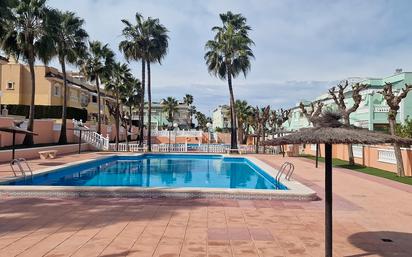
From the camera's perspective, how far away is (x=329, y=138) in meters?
4.95

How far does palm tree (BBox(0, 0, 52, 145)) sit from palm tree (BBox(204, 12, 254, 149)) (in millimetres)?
15589

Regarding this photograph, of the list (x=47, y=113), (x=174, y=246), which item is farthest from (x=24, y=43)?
(x=174, y=246)

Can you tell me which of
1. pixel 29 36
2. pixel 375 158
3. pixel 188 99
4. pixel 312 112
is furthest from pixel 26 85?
pixel 188 99

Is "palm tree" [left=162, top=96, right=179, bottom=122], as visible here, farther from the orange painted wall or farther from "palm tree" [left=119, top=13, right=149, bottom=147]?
the orange painted wall

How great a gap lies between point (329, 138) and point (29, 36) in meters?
24.2

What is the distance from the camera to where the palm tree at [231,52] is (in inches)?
1357

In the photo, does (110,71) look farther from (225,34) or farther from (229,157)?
(229,157)

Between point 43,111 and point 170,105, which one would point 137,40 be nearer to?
point 43,111

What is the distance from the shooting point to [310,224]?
7828 millimetres

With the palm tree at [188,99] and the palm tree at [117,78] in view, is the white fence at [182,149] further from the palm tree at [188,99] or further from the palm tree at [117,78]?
the palm tree at [188,99]

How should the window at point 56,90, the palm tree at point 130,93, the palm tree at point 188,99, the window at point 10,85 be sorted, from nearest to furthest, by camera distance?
the palm tree at point 130,93 < the window at point 10,85 < the window at point 56,90 < the palm tree at point 188,99

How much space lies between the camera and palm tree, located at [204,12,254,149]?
113ft

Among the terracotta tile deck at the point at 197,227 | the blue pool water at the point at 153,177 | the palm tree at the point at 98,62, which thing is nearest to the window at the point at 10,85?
the palm tree at the point at 98,62

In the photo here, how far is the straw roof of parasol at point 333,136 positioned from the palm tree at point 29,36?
880 inches
